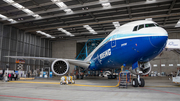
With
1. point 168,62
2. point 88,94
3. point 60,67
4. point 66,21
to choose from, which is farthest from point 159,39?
point 168,62

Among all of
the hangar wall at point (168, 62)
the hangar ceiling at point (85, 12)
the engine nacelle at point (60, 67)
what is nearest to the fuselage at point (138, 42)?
the engine nacelle at point (60, 67)

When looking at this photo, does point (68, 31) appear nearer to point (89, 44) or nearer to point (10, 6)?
point (89, 44)

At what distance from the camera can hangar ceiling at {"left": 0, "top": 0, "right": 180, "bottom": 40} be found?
77.5ft

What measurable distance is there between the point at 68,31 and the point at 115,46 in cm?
3123

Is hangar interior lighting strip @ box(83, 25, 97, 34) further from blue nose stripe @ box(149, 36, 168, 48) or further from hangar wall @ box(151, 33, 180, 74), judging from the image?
blue nose stripe @ box(149, 36, 168, 48)

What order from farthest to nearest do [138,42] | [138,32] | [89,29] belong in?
[89,29]
[138,32]
[138,42]

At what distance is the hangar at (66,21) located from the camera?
950 inches

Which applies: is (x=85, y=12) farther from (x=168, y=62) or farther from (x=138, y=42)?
(x=168, y=62)

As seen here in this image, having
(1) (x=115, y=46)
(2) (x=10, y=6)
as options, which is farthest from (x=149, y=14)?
(2) (x=10, y=6)

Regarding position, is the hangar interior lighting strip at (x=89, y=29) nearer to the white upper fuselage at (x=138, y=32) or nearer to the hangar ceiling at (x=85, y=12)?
→ the hangar ceiling at (x=85, y=12)

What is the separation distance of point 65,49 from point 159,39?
4260 centimetres

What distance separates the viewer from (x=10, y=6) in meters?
25.3

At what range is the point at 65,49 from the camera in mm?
48625

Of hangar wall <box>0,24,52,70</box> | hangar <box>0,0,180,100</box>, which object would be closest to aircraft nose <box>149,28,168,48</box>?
hangar <box>0,0,180,100</box>
